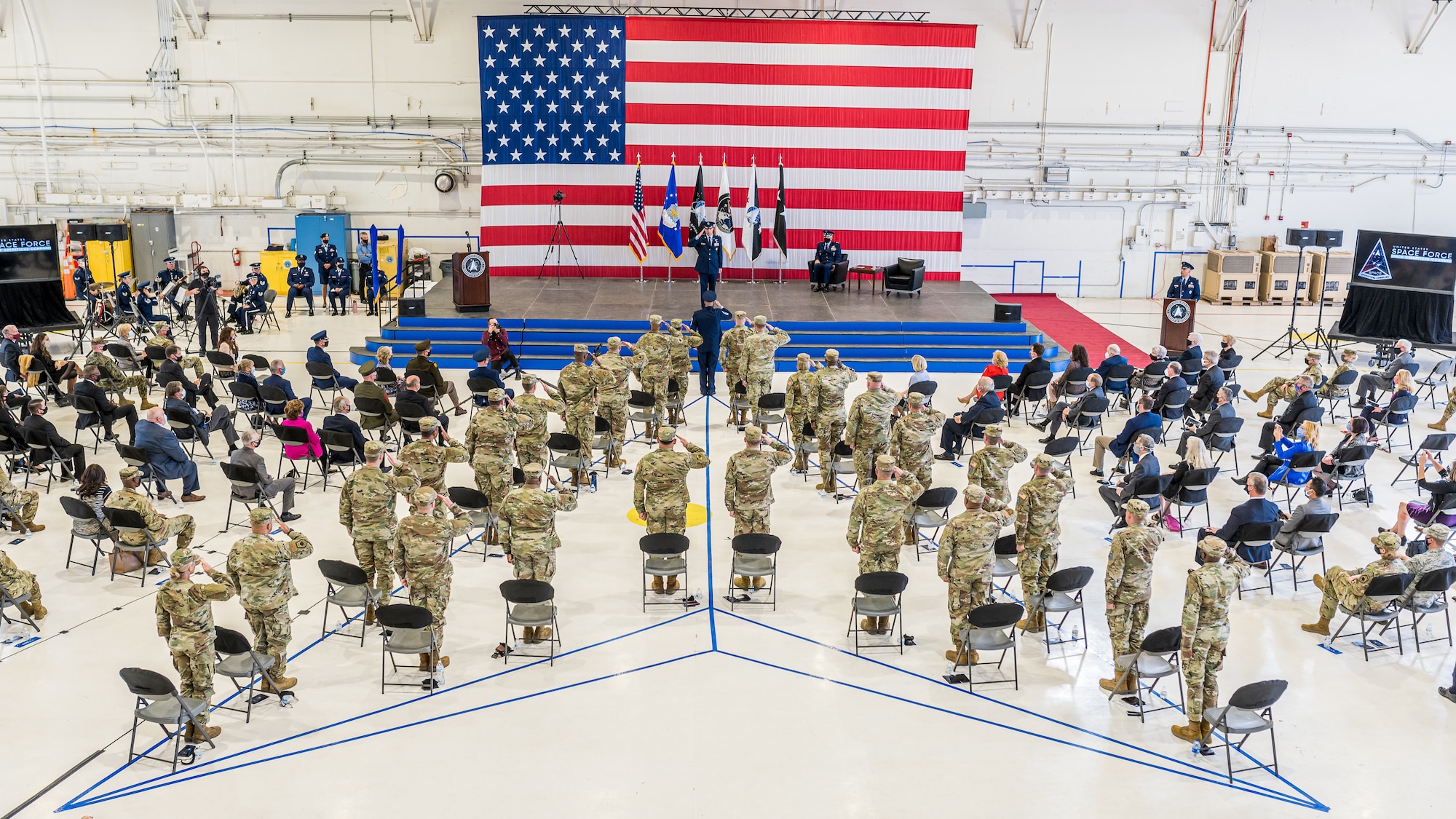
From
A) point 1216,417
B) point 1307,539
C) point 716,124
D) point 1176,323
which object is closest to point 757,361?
point 1216,417

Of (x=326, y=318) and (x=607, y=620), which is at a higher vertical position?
(x=326, y=318)

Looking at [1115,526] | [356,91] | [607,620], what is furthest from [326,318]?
[1115,526]

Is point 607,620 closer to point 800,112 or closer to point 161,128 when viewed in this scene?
point 800,112

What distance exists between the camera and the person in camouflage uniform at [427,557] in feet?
30.0

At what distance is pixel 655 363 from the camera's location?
1508 centimetres

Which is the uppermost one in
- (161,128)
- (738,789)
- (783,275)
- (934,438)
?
(161,128)

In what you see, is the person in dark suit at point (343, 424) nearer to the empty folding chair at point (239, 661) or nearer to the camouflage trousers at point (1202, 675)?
the empty folding chair at point (239, 661)

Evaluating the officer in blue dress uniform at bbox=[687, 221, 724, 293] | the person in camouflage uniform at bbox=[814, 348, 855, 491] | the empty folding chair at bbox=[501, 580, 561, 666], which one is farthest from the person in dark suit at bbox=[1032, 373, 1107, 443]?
the officer in blue dress uniform at bbox=[687, 221, 724, 293]

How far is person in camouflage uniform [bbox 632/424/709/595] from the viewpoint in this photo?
10609 mm

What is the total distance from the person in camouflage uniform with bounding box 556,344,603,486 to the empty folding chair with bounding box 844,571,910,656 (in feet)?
14.6

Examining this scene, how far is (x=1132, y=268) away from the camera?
2759 cm

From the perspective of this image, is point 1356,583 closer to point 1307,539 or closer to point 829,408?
point 1307,539

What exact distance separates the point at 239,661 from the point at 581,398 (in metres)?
5.75

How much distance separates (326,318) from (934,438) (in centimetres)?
1433
